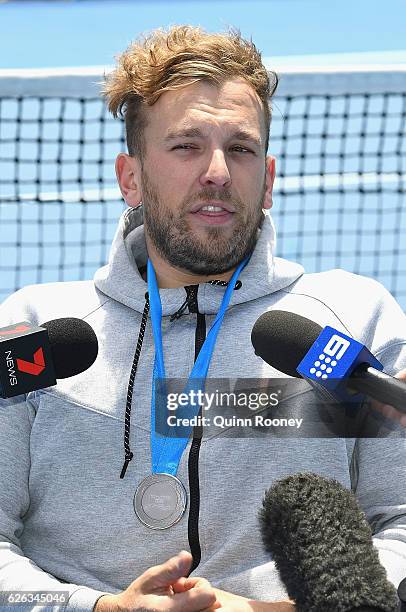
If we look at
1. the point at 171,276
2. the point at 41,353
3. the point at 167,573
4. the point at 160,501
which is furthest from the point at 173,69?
the point at 167,573

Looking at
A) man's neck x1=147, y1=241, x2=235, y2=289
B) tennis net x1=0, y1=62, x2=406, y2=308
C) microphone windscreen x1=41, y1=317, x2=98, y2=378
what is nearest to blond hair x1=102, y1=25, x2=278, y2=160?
man's neck x1=147, y1=241, x2=235, y2=289

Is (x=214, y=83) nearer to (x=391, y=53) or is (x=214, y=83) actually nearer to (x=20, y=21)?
(x=391, y=53)

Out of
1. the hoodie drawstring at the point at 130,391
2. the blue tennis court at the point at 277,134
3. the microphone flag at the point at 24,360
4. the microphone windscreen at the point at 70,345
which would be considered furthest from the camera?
the blue tennis court at the point at 277,134

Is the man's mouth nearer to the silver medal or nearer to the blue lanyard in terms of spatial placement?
the blue lanyard

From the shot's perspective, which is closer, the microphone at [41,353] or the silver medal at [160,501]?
the microphone at [41,353]

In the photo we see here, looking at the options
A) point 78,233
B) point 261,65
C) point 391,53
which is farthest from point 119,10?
point 261,65

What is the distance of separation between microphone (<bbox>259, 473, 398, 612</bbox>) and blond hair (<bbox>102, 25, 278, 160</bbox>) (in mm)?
1088

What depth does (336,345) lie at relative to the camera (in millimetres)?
1899

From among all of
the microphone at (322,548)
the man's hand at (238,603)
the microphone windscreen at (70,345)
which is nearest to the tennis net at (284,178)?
the microphone windscreen at (70,345)

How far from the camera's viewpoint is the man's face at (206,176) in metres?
2.65

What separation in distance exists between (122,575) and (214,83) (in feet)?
3.58

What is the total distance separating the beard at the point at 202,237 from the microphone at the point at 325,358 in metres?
0.39

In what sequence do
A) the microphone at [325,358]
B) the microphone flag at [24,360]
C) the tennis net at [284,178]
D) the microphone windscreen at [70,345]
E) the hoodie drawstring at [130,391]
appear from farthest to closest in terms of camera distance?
the tennis net at [284,178] < the hoodie drawstring at [130,391] < the microphone windscreen at [70,345] < the microphone flag at [24,360] < the microphone at [325,358]

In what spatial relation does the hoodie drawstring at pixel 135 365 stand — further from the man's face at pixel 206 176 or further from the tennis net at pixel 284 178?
the tennis net at pixel 284 178
